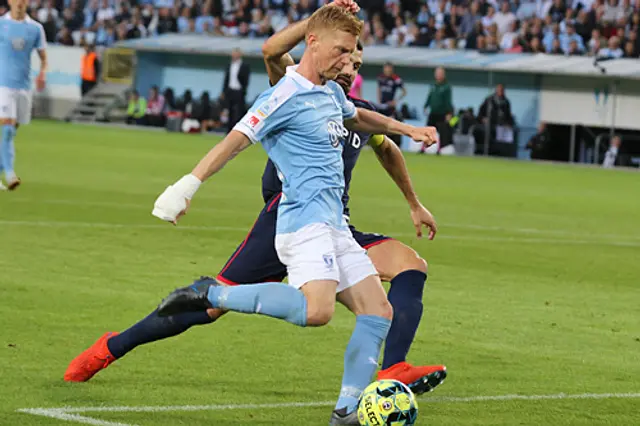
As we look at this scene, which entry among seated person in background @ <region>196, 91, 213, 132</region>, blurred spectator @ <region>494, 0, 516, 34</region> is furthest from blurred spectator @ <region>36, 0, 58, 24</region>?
blurred spectator @ <region>494, 0, 516, 34</region>

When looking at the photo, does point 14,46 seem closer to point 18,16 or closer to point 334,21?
point 18,16

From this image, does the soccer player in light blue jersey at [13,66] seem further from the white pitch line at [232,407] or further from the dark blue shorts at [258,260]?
the white pitch line at [232,407]

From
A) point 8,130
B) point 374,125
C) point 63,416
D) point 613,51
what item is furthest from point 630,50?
point 63,416

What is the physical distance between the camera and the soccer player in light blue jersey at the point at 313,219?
6.18 metres

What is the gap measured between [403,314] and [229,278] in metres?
0.94

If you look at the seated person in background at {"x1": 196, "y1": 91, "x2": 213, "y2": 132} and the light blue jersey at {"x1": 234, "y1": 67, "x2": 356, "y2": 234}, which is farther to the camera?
the seated person in background at {"x1": 196, "y1": 91, "x2": 213, "y2": 132}

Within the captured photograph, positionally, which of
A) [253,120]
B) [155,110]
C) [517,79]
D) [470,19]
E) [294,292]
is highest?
[253,120]

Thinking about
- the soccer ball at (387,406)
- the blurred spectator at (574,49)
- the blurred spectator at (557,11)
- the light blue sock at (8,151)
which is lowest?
the light blue sock at (8,151)

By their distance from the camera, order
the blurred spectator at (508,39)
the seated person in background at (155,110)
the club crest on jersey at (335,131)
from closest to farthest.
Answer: the club crest on jersey at (335,131)
the blurred spectator at (508,39)
the seated person in background at (155,110)

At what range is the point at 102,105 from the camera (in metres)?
40.8

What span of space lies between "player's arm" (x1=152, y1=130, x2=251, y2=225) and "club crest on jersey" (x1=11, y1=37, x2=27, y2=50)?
12.5 meters

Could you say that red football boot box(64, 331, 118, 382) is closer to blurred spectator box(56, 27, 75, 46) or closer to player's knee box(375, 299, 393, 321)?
player's knee box(375, 299, 393, 321)

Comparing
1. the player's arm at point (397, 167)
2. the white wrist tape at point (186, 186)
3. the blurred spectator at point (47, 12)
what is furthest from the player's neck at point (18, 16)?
the blurred spectator at point (47, 12)

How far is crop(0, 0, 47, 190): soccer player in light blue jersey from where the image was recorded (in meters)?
17.9
